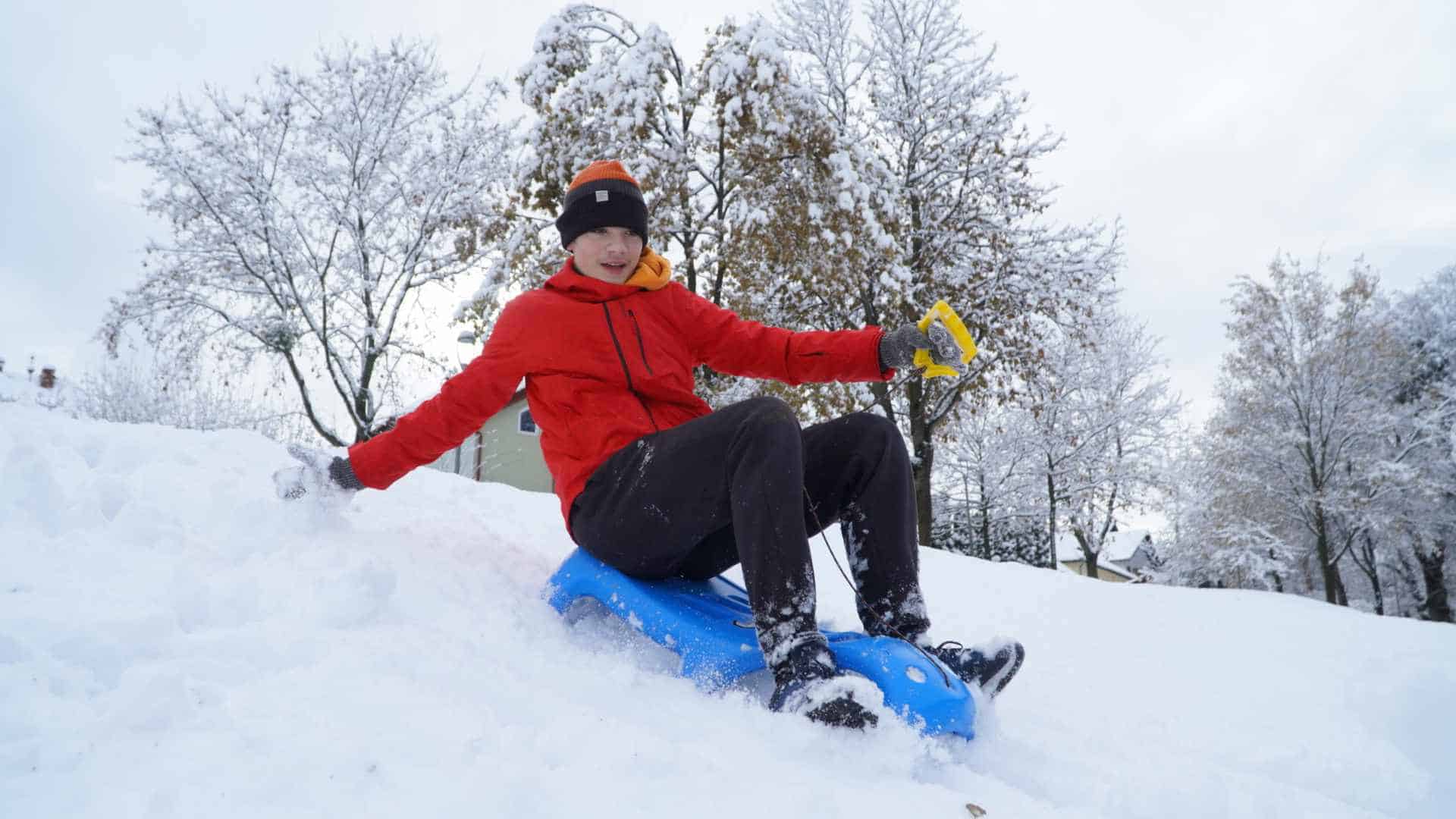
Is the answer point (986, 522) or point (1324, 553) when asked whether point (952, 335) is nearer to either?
point (1324, 553)

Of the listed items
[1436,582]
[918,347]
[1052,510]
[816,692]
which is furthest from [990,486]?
[816,692]

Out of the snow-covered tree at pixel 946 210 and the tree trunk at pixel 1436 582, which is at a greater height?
the snow-covered tree at pixel 946 210

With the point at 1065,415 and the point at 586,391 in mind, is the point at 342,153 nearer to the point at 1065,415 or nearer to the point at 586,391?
the point at 586,391

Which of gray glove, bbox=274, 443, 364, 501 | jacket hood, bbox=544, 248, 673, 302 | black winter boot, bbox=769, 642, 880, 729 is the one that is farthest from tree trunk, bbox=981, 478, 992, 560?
black winter boot, bbox=769, 642, 880, 729

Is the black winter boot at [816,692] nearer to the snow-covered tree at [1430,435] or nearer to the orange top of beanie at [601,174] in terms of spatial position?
the orange top of beanie at [601,174]

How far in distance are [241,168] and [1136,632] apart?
508 inches

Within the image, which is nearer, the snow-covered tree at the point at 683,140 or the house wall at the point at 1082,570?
the snow-covered tree at the point at 683,140

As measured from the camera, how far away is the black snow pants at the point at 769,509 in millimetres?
1645

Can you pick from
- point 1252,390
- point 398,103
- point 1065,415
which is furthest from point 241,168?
point 1252,390

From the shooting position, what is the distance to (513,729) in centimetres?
136

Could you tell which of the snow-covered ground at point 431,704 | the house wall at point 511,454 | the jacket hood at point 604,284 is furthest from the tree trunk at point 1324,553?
the jacket hood at point 604,284

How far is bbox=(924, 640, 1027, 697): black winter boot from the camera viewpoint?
1757 millimetres

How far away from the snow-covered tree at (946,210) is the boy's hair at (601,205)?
25.0 feet

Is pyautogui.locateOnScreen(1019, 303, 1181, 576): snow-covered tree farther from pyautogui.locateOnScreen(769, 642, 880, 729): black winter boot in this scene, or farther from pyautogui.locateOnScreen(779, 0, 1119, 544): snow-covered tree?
pyautogui.locateOnScreen(769, 642, 880, 729): black winter boot
